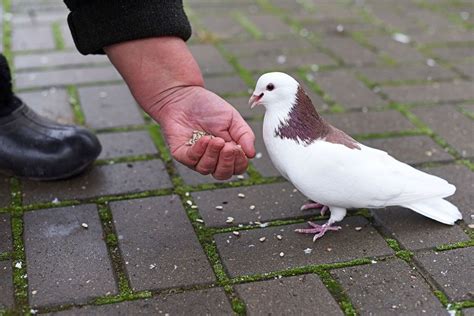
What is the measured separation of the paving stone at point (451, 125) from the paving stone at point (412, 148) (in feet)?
0.31

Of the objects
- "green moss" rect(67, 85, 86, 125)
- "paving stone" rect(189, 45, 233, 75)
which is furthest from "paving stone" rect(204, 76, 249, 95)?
"green moss" rect(67, 85, 86, 125)

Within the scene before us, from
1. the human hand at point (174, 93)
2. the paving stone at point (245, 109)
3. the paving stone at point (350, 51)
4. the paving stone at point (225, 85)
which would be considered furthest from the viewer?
the paving stone at point (350, 51)

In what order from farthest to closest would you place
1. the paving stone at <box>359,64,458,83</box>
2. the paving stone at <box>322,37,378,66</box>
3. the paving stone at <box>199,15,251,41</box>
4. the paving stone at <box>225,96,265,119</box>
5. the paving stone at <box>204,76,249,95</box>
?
the paving stone at <box>199,15,251,41</box>
the paving stone at <box>322,37,378,66</box>
the paving stone at <box>359,64,458,83</box>
the paving stone at <box>204,76,249,95</box>
the paving stone at <box>225,96,265,119</box>

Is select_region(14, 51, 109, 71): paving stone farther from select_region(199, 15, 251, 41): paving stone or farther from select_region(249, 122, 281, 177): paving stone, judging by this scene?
select_region(249, 122, 281, 177): paving stone

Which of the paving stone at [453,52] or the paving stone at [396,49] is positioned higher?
the paving stone at [453,52]

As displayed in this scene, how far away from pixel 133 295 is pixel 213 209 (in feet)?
1.98

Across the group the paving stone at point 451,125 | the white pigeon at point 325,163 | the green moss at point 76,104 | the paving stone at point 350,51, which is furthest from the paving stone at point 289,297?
the paving stone at point 350,51

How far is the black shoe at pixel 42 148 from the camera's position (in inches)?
107

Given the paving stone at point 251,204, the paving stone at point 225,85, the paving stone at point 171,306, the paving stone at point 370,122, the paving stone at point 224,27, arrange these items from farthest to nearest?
1. the paving stone at point 224,27
2. the paving stone at point 225,85
3. the paving stone at point 370,122
4. the paving stone at point 251,204
5. the paving stone at point 171,306

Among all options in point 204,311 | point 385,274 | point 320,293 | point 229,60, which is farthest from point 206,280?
point 229,60

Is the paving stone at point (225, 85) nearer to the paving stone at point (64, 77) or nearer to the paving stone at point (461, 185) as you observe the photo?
the paving stone at point (64, 77)

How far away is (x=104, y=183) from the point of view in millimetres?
2736

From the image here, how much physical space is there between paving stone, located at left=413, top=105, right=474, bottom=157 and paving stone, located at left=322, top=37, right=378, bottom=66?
2.55 ft

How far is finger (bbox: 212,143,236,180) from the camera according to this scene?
2076 mm
